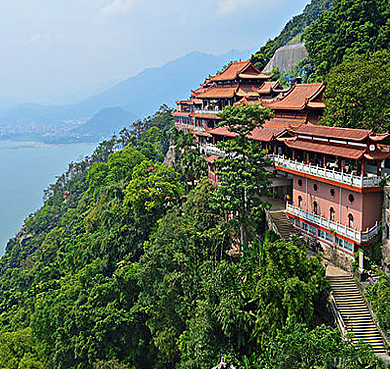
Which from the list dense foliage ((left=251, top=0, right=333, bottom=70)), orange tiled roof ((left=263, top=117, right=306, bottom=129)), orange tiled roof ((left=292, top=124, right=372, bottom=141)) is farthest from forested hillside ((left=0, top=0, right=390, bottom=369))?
dense foliage ((left=251, top=0, right=333, bottom=70))

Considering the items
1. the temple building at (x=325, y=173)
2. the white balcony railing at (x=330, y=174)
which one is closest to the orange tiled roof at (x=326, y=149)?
the temple building at (x=325, y=173)

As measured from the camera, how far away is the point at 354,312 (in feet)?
54.2

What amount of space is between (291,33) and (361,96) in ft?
170

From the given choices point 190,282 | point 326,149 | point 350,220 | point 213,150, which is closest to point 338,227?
point 350,220

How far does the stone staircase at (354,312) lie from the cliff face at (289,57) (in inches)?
1531

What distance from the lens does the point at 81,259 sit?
3650cm

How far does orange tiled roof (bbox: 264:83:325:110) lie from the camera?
2691 cm

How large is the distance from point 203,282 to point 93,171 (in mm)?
33491

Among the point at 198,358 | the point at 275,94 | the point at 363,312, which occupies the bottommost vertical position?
the point at 198,358

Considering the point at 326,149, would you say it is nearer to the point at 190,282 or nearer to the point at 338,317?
the point at 338,317

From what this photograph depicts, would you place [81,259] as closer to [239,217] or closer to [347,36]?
[239,217]

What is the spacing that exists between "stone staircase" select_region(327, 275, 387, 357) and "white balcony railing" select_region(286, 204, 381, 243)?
5.93 feet

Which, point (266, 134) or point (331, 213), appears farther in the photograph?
point (266, 134)

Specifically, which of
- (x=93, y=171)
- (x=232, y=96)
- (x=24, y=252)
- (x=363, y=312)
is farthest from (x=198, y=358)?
(x=24, y=252)
